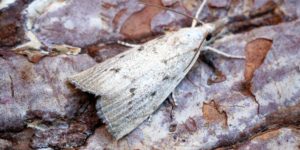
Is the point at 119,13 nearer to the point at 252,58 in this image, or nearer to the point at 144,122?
the point at 144,122

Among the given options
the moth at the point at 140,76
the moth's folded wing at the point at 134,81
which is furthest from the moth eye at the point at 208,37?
the moth's folded wing at the point at 134,81

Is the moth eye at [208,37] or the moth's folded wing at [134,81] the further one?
the moth eye at [208,37]

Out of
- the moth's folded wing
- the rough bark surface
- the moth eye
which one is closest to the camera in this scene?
the rough bark surface

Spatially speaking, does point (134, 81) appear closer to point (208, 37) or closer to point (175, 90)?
point (175, 90)

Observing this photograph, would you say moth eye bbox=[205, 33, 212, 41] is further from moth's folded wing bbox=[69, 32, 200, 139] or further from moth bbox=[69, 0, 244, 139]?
moth's folded wing bbox=[69, 32, 200, 139]

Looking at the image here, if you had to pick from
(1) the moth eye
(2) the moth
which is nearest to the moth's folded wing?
(2) the moth

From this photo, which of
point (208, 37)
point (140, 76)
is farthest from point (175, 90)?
point (208, 37)

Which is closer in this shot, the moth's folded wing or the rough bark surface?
the rough bark surface

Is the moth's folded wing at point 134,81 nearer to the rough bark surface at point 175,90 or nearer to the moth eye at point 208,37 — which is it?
the rough bark surface at point 175,90
